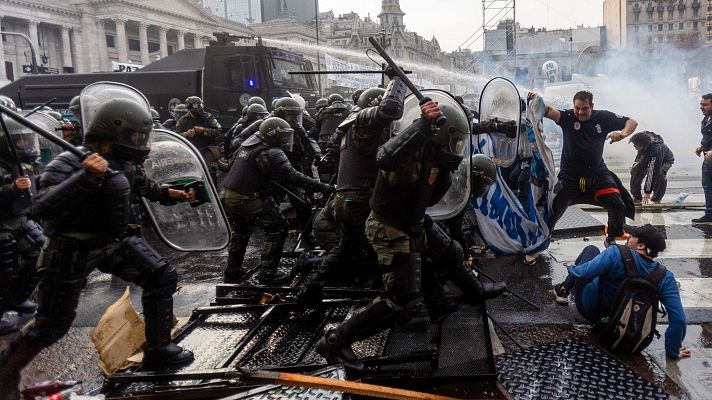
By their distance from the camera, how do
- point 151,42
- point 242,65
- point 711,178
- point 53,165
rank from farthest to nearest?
1. point 151,42
2. point 242,65
3. point 711,178
4. point 53,165

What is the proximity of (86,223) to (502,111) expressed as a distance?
398cm

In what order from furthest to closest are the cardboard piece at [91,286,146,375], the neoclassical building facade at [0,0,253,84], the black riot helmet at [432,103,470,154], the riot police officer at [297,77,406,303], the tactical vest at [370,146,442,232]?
the neoclassical building facade at [0,0,253,84], the riot police officer at [297,77,406,303], the cardboard piece at [91,286,146,375], the black riot helmet at [432,103,470,154], the tactical vest at [370,146,442,232]

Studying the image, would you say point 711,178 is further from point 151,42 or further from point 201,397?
point 151,42

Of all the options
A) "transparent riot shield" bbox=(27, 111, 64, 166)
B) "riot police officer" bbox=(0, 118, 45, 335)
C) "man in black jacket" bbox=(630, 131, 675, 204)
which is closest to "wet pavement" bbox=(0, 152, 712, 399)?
"riot police officer" bbox=(0, 118, 45, 335)

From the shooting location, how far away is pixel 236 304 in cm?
479

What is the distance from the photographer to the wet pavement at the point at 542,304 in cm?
370

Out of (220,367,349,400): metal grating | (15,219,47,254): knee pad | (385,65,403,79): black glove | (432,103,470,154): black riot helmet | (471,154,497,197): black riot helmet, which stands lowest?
(220,367,349,400): metal grating

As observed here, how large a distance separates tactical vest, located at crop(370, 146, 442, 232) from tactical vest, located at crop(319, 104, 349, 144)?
5705mm

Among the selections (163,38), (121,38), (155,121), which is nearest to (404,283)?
(155,121)

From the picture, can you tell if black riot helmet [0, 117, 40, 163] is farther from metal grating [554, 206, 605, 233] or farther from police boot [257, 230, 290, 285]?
metal grating [554, 206, 605, 233]

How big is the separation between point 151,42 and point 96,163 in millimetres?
74808

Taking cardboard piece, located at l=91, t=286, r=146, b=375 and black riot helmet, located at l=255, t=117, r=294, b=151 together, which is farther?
black riot helmet, located at l=255, t=117, r=294, b=151

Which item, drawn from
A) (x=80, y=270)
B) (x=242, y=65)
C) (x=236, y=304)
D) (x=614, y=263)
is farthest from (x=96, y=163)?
(x=242, y=65)

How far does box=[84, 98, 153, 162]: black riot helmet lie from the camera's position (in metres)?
3.37
